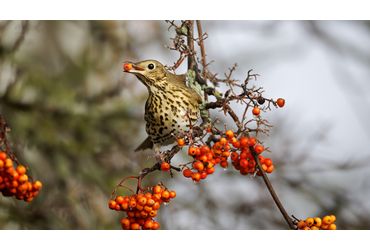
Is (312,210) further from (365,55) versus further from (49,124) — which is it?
(49,124)

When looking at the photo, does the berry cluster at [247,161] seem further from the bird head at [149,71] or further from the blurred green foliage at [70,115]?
the blurred green foliage at [70,115]

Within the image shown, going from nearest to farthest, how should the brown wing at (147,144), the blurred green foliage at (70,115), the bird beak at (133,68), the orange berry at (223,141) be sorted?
the orange berry at (223,141) → the bird beak at (133,68) → the brown wing at (147,144) → the blurred green foliage at (70,115)

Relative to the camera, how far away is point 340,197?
2146 mm

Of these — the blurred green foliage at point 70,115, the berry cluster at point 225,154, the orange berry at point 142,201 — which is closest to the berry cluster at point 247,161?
the berry cluster at point 225,154

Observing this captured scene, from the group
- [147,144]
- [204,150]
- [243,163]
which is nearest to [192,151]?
[204,150]

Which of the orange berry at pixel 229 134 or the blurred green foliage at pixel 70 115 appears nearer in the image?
the orange berry at pixel 229 134

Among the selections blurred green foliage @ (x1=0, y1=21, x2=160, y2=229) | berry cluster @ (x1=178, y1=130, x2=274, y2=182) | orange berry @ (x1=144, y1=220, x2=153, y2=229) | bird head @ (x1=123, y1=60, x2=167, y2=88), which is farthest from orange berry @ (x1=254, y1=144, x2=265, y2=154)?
blurred green foliage @ (x1=0, y1=21, x2=160, y2=229)

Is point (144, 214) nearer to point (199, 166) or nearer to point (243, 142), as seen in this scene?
point (199, 166)

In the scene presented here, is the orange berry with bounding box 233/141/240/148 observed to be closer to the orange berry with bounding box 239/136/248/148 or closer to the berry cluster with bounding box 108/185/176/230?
the orange berry with bounding box 239/136/248/148

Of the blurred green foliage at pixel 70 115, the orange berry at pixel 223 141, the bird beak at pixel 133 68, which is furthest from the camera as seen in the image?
the blurred green foliage at pixel 70 115

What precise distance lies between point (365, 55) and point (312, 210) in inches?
23.4

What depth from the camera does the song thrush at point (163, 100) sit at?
173 centimetres

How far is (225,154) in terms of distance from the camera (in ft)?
4.72
